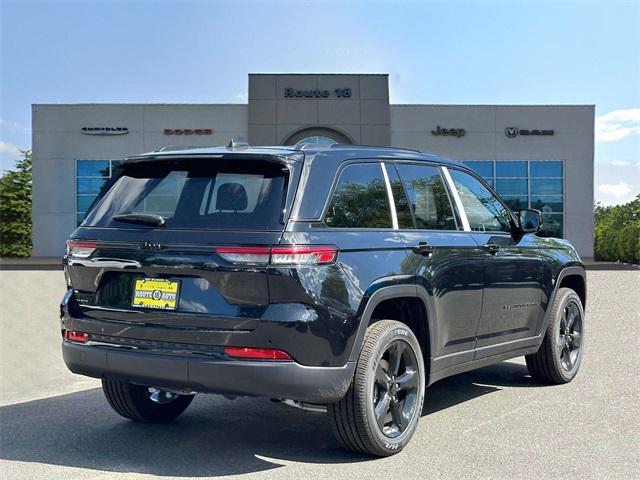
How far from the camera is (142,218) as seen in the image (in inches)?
174

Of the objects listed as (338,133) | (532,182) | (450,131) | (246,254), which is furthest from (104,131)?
(246,254)

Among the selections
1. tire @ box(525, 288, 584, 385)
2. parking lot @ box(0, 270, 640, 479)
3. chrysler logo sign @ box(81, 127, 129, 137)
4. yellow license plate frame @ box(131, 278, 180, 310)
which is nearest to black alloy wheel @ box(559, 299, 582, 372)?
tire @ box(525, 288, 584, 385)

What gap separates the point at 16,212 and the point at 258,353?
39842mm

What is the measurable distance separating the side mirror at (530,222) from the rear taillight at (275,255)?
2.70m

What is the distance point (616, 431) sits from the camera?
5105 mm

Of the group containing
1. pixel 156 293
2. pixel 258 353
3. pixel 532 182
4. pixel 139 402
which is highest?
Answer: pixel 532 182

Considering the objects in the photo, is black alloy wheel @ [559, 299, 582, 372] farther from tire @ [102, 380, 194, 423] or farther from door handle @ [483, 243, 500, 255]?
tire @ [102, 380, 194, 423]

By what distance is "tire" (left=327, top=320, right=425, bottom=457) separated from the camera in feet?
14.1

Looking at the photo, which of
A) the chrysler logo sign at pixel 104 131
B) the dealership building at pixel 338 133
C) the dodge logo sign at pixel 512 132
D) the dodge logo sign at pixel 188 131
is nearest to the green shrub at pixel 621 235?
the dealership building at pixel 338 133

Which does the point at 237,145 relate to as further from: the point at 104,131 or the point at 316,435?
the point at 104,131

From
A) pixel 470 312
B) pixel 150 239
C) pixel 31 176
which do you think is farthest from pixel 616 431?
pixel 31 176

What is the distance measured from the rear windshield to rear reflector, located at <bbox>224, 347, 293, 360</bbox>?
65cm

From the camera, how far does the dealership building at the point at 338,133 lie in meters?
36.9

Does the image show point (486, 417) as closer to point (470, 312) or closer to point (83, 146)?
point (470, 312)
